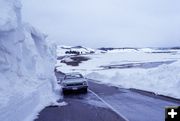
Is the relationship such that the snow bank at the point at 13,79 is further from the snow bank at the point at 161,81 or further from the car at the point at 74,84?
the snow bank at the point at 161,81

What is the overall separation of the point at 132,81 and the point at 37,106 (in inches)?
737

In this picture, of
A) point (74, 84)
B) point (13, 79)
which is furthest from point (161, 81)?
point (13, 79)

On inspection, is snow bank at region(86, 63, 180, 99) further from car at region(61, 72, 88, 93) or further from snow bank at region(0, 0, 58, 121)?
snow bank at region(0, 0, 58, 121)

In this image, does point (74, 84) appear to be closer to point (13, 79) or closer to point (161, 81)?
point (161, 81)

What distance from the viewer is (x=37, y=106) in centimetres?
1655

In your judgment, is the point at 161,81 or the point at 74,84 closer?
the point at 74,84

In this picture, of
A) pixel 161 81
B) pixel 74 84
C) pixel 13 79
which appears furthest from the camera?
pixel 161 81

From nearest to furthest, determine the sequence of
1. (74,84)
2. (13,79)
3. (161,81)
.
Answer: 1. (13,79)
2. (74,84)
3. (161,81)

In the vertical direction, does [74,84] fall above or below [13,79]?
below

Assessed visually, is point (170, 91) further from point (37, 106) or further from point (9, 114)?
point (9, 114)

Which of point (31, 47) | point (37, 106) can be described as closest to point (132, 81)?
point (31, 47)

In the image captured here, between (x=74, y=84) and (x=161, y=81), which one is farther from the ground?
(x=74, y=84)

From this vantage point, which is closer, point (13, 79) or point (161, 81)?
point (13, 79)

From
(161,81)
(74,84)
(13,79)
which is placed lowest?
(161,81)
